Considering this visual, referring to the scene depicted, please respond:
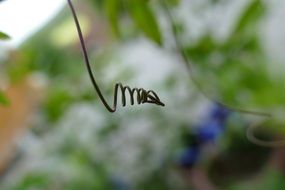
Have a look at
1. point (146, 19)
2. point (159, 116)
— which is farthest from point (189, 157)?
point (146, 19)

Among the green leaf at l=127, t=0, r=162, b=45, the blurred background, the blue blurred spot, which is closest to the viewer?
the green leaf at l=127, t=0, r=162, b=45

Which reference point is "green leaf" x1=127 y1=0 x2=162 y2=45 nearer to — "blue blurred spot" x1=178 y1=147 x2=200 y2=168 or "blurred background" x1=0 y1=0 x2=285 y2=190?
"blurred background" x1=0 y1=0 x2=285 y2=190

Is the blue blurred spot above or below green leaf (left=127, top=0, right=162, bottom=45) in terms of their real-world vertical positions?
above

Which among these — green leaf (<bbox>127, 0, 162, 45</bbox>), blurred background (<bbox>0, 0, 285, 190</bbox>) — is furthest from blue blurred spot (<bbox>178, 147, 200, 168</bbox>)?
green leaf (<bbox>127, 0, 162, 45</bbox>)

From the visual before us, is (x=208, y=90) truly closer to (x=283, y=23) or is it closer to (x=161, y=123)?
(x=161, y=123)

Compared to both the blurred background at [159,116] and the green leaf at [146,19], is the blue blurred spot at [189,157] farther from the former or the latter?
the green leaf at [146,19]

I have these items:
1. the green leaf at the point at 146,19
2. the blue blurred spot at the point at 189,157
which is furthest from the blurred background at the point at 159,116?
the green leaf at the point at 146,19

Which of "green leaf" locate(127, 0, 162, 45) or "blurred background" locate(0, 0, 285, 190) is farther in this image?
"blurred background" locate(0, 0, 285, 190)

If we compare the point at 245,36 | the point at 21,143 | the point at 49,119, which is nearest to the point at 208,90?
the point at 245,36

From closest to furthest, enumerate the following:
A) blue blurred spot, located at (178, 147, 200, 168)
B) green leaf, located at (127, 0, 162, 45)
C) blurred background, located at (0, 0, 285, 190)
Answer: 1. green leaf, located at (127, 0, 162, 45)
2. blurred background, located at (0, 0, 285, 190)
3. blue blurred spot, located at (178, 147, 200, 168)
